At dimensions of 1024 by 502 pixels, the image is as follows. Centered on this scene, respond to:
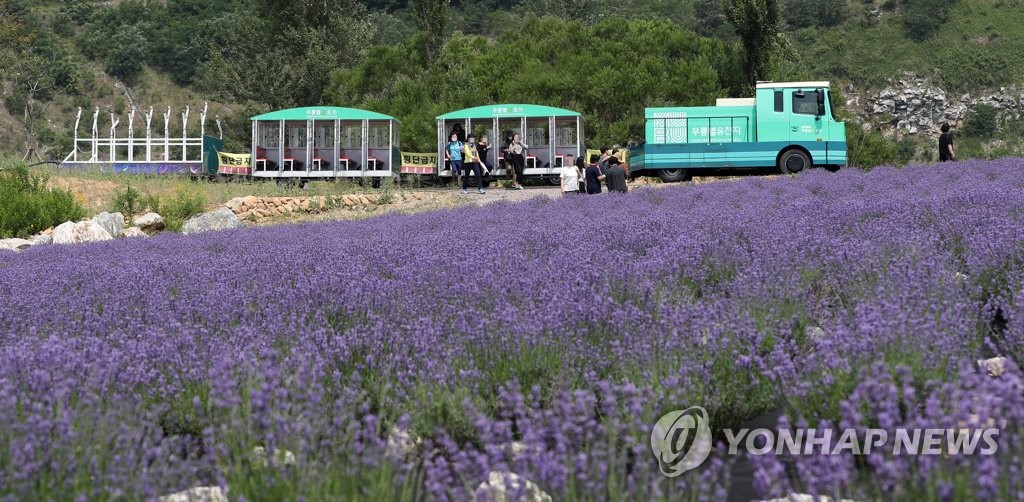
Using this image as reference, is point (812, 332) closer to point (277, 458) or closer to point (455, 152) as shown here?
point (277, 458)

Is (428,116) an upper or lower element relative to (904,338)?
upper

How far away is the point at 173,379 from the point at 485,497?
2101mm

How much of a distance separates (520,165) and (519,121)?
3.06 m

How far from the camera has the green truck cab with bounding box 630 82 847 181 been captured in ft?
74.4

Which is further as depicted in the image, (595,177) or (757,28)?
(757,28)

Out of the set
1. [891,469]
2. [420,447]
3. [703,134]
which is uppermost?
[703,134]

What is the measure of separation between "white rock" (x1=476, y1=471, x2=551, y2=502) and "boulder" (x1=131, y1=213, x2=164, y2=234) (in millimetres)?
14523

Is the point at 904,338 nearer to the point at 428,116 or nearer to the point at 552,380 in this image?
the point at 552,380

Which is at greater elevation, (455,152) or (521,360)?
(455,152)

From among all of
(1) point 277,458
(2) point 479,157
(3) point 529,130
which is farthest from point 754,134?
(1) point 277,458

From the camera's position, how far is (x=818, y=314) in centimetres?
498

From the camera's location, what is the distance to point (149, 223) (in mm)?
16281

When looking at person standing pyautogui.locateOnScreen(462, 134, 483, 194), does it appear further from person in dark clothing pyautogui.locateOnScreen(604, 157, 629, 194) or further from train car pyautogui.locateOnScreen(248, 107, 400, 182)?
person in dark clothing pyautogui.locateOnScreen(604, 157, 629, 194)

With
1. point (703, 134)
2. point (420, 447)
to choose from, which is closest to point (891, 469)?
point (420, 447)
